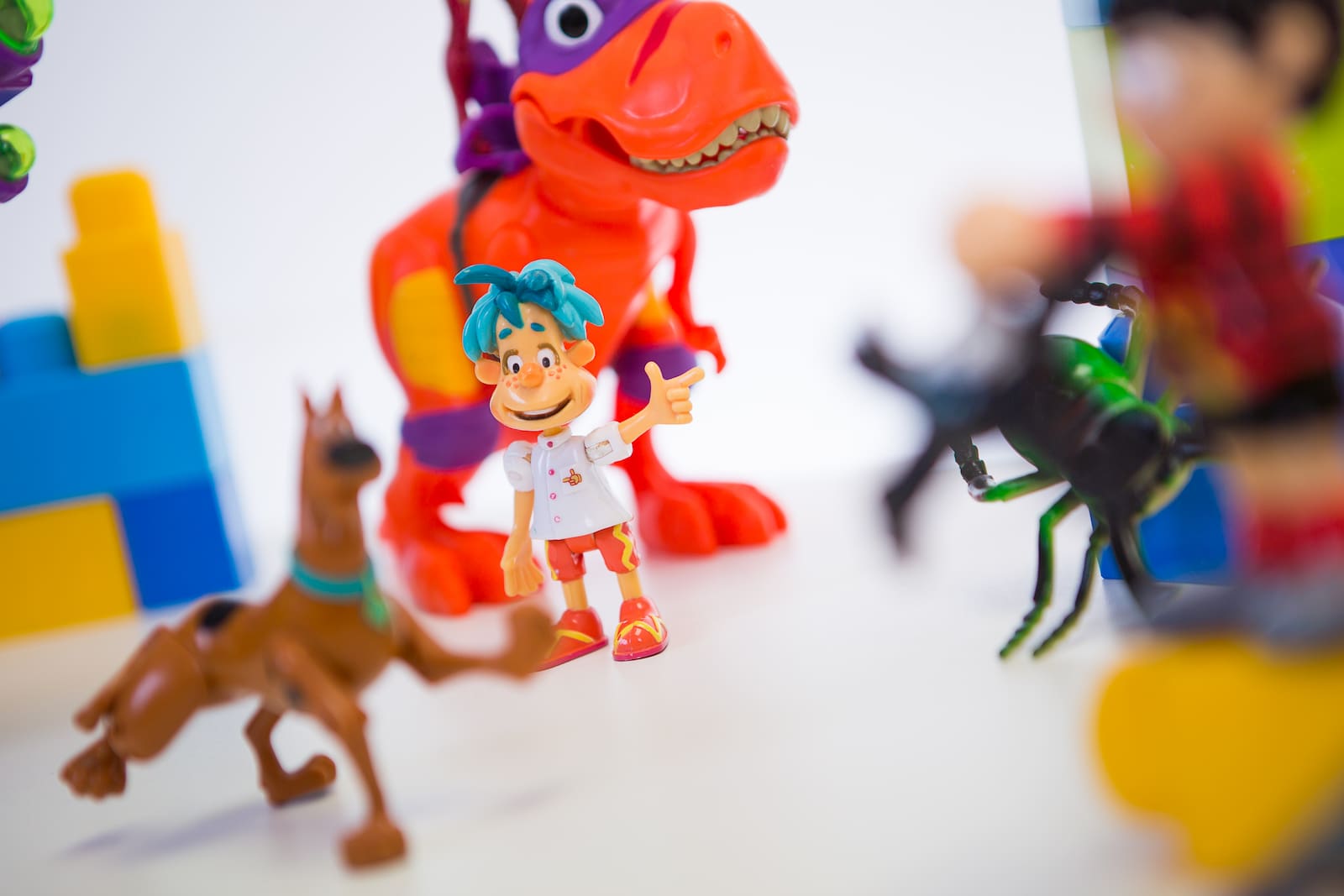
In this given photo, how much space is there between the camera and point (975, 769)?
1.03 metres

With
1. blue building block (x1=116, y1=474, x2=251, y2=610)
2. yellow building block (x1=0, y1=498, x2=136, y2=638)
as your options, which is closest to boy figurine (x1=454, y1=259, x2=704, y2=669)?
blue building block (x1=116, y1=474, x2=251, y2=610)

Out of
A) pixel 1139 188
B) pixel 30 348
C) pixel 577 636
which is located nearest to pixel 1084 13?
pixel 1139 188

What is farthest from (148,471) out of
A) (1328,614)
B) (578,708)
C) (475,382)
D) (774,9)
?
(1328,614)

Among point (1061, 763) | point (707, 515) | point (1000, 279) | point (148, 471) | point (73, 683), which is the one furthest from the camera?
point (148, 471)

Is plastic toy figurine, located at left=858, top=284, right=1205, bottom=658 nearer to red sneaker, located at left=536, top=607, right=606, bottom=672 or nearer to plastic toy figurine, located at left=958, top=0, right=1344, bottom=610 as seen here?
plastic toy figurine, located at left=958, top=0, right=1344, bottom=610

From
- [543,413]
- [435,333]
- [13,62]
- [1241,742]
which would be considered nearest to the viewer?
[1241,742]

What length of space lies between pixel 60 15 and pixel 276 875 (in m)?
2.67

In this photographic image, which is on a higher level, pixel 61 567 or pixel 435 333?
pixel 435 333

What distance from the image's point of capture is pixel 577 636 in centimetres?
157

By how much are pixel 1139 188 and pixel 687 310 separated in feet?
3.37

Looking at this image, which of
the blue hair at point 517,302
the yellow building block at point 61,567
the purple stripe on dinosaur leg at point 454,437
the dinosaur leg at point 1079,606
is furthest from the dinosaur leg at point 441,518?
the dinosaur leg at point 1079,606

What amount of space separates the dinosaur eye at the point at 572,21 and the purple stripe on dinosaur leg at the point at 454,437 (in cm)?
52

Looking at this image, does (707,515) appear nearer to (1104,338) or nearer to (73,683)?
(1104,338)

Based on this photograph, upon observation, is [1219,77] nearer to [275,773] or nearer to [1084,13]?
[1084,13]
